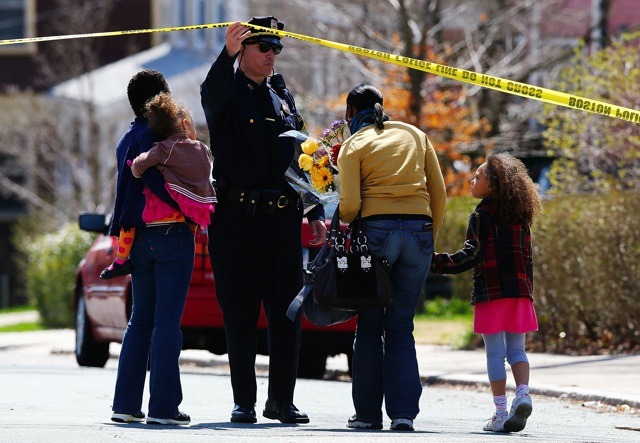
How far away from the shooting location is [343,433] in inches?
284

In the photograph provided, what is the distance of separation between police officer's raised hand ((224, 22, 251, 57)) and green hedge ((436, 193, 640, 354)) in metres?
5.95

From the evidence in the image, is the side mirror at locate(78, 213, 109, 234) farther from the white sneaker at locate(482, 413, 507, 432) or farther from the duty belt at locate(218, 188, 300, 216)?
the white sneaker at locate(482, 413, 507, 432)

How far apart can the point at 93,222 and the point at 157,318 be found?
404cm

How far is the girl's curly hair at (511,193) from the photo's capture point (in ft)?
26.1

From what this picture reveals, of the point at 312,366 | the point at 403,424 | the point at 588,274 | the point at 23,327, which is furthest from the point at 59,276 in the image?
the point at 403,424

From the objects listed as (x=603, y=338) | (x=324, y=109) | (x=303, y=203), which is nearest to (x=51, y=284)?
(x=324, y=109)

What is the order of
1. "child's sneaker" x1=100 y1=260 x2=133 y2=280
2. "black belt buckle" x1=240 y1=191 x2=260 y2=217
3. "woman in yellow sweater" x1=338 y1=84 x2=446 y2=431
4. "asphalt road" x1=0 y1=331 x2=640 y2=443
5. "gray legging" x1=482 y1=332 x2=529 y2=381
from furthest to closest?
"gray legging" x1=482 y1=332 x2=529 y2=381, "black belt buckle" x1=240 y1=191 x2=260 y2=217, "child's sneaker" x1=100 y1=260 x2=133 y2=280, "woman in yellow sweater" x1=338 y1=84 x2=446 y2=431, "asphalt road" x1=0 y1=331 x2=640 y2=443

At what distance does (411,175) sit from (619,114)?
107 cm

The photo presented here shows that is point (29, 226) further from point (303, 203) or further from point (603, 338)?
point (303, 203)

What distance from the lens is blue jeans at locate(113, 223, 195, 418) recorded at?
7.54 metres

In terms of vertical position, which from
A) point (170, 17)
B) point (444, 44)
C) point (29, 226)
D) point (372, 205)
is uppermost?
point (170, 17)

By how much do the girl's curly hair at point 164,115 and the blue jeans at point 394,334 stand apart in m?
1.09

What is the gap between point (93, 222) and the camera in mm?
11477

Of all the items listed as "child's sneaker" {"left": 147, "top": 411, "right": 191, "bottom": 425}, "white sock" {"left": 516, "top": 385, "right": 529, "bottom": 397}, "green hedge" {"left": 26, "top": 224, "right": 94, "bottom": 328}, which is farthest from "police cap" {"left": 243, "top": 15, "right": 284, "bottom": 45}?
"green hedge" {"left": 26, "top": 224, "right": 94, "bottom": 328}
